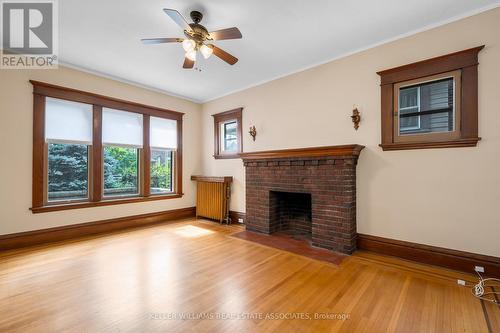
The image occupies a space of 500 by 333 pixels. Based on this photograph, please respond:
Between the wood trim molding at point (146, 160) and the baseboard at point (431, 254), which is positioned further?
the wood trim molding at point (146, 160)

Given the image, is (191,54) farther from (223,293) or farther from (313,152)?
(223,293)

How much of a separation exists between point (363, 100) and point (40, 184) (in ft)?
16.8

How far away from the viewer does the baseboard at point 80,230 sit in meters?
3.39

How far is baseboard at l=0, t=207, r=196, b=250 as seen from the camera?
3.39 m

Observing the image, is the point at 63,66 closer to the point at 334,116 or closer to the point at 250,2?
the point at 250,2

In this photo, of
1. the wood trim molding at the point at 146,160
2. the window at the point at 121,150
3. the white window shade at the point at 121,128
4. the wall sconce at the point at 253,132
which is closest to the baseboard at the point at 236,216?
the wall sconce at the point at 253,132

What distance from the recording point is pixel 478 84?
8.30 ft

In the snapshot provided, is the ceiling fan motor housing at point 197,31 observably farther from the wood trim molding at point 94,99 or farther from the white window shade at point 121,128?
the white window shade at point 121,128

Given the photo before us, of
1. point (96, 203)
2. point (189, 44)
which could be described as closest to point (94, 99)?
point (96, 203)

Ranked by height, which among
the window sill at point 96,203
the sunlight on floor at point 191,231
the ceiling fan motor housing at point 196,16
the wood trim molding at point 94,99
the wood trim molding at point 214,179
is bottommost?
the sunlight on floor at point 191,231

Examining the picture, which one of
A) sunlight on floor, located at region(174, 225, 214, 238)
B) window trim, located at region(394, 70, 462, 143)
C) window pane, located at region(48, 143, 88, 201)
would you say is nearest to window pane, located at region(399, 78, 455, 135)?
window trim, located at region(394, 70, 462, 143)

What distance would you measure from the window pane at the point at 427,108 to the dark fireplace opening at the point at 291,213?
1.86m

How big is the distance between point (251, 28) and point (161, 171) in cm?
367

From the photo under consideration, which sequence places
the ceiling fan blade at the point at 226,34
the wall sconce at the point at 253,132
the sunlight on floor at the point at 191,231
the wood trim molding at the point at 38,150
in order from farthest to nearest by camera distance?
the wall sconce at the point at 253,132
the sunlight on floor at the point at 191,231
the wood trim molding at the point at 38,150
the ceiling fan blade at the point at 226,34
